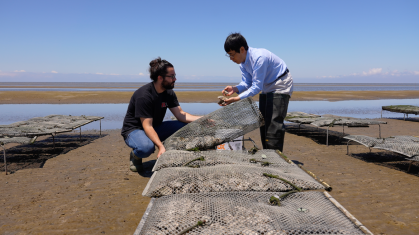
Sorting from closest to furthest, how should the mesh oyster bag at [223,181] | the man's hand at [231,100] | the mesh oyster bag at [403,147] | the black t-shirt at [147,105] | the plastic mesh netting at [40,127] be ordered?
the mesh oyster bag at [223,181], the man's hand at [231,100], the black t-shirt at [147,105], the mesh oyster bag at [403,147], the plastic mesh netting at [40,127]

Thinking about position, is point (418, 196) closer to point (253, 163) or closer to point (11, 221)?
point (253, 163)

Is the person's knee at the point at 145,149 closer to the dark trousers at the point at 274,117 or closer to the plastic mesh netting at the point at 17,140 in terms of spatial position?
the dark trousers at the point at 274,117

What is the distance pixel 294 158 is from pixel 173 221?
5.13 m

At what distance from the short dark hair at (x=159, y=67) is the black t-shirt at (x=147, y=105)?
0.27 metres

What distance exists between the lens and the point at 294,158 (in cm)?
664

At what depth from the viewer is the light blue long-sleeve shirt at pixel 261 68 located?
4.23 meters

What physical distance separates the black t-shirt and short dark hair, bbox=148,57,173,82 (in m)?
0.27

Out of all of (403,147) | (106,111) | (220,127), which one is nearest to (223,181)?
(220,127)

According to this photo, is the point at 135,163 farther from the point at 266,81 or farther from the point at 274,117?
the point at 266,81

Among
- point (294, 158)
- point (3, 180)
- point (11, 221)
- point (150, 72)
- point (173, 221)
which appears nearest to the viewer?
point (173, 221)

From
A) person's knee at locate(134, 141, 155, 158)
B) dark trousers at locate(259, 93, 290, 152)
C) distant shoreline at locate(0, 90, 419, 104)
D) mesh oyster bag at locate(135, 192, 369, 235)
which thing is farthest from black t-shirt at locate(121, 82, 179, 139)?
distant shoreline at locate(0, 90, 419, 104)

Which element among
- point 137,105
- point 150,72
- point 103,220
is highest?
point 150,72

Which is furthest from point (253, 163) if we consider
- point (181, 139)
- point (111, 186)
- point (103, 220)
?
point (111, 186)

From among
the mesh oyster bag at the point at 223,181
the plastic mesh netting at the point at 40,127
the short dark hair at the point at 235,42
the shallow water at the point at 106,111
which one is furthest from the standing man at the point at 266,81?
the shallow water at the point at 106,111
